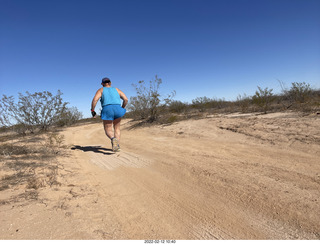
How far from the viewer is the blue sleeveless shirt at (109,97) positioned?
4039 mm

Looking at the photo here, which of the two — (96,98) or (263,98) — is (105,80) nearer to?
(96,98)

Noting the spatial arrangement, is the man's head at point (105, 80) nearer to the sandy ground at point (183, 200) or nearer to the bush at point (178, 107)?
the sandy ground at point (183, 200)

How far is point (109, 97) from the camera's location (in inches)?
160

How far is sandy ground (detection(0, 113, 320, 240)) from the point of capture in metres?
1.29

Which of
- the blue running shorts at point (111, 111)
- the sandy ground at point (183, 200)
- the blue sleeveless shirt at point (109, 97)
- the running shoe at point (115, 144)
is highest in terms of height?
the blue sleeveless shirt at point (109, 97)

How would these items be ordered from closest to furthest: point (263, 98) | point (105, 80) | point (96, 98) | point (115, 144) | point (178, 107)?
point (96, 98) → point (115, 144) → point (105, 80) → point (263, 98) → point (178, 107)

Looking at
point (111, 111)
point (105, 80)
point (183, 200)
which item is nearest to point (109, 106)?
point (111, 111)

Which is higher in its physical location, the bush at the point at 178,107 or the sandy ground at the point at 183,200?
the bush at the point at 178,107

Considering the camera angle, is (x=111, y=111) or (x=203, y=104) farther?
(x=203, y=104)

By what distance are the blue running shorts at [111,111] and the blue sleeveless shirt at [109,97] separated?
0.30 feet

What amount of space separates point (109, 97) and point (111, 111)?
34 centimetres

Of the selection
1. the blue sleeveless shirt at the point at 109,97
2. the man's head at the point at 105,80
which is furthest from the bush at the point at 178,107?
the blue sleeveless shirt at the point at 109,97

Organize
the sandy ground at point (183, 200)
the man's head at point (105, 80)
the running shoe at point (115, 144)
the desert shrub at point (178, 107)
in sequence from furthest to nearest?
1. the desert shrub at point (178, 107)
2. the man's head at point (105, 80)
3. the running shoe at point (115, 144)
4. the sandy ground at point (183, 200)
